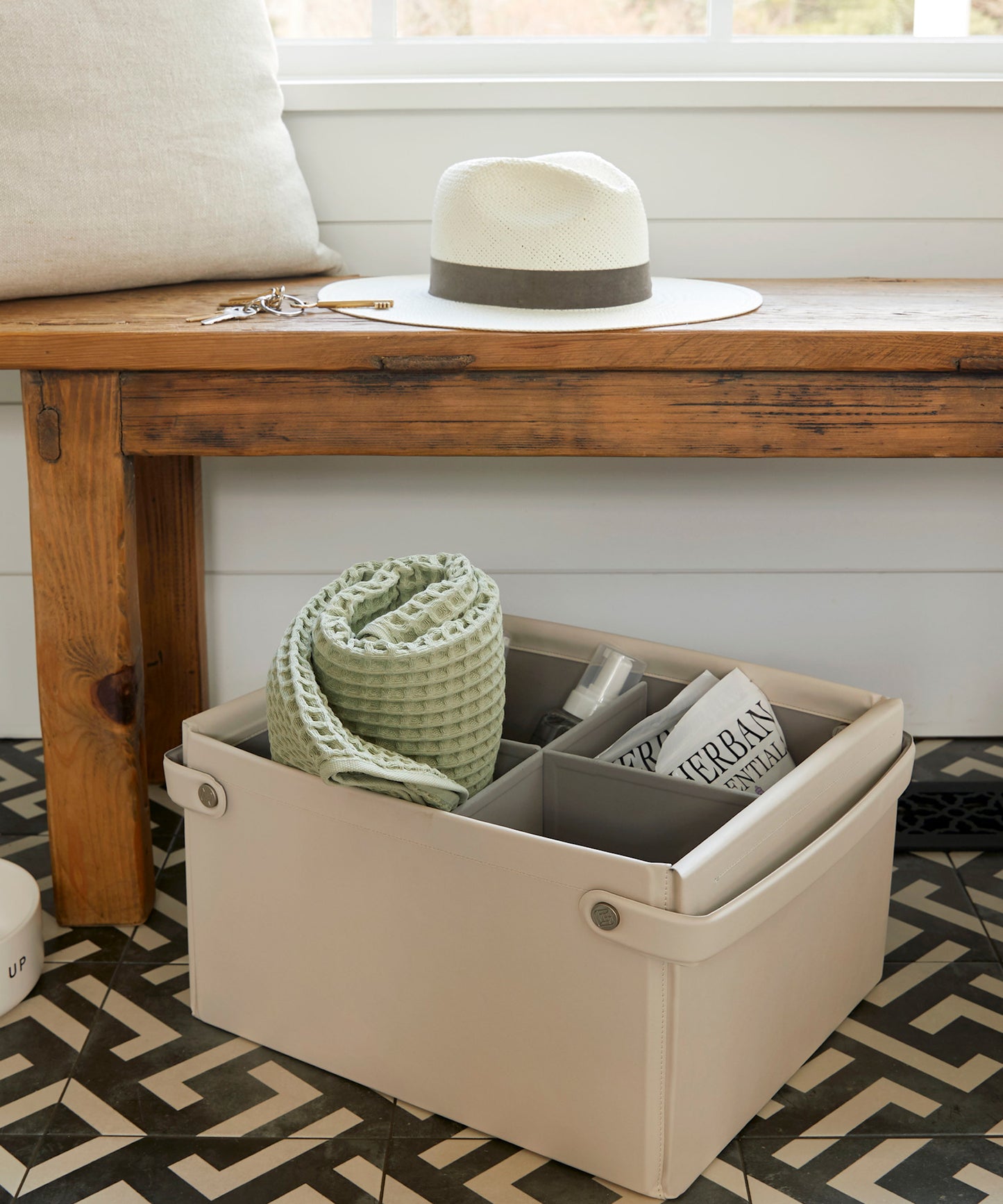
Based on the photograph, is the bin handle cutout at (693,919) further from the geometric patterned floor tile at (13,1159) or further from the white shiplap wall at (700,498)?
the white shiplap wall at (700,498)

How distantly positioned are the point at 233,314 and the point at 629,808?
1.88 feet

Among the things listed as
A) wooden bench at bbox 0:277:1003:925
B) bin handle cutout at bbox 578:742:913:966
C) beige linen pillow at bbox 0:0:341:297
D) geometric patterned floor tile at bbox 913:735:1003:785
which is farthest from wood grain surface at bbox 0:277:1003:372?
geometric patterned floor tile at bbox 913:735:1003:785

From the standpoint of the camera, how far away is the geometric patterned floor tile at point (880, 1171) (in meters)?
0.87

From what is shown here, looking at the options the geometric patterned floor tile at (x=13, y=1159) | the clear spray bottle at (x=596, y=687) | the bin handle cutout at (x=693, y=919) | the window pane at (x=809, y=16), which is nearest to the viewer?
the bin handle cutout at (x=693, y=919)

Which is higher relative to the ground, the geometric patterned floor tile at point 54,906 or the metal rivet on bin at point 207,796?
the metal rivet on bin at point 207,796

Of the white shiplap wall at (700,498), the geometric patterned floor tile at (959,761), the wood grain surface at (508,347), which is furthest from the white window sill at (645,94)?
the geometric patterned floor tile at (959,761)

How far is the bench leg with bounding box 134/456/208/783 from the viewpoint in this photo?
4.66 feet

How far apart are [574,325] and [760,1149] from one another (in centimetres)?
68

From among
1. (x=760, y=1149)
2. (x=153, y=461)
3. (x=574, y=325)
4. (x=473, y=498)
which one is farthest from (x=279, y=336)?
(x=760, y=1149)

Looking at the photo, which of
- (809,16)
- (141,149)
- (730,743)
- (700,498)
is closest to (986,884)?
(730,743)

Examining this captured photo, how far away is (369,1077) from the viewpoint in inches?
38.1

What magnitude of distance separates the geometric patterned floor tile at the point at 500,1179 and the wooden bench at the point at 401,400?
49 cm

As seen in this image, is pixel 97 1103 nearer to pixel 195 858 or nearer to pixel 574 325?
pixel 195 858

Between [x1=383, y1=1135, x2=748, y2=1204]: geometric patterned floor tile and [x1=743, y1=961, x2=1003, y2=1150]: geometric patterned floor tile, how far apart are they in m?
0.07
